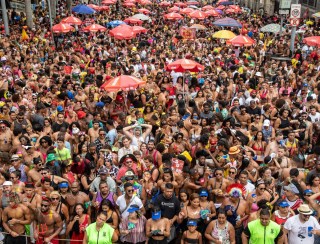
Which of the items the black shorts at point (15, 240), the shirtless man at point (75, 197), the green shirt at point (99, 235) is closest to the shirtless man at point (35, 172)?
the shirtless man at point (75, 197)

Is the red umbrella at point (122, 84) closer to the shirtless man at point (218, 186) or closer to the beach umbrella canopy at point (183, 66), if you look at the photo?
the beach umbrella canopy at point (183, 66)

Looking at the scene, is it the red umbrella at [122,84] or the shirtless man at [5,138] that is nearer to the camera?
the shirtless man at [5,138]

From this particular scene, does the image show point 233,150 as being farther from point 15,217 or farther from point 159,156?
point 15,217

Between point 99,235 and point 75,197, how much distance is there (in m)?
1.12

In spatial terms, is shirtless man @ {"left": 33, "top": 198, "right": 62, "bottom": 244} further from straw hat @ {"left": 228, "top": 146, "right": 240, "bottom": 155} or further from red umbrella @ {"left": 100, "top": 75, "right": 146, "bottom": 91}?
red umbrella @ {"left": 100, "top": 75, "right": 146, "bottom": 91}

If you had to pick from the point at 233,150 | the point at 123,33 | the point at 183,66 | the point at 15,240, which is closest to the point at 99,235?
the point at 15,240

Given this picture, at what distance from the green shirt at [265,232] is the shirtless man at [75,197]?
2.59 m

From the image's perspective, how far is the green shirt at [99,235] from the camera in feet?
20.5

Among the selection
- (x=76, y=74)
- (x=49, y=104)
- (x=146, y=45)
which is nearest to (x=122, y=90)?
(x=49, y=104)

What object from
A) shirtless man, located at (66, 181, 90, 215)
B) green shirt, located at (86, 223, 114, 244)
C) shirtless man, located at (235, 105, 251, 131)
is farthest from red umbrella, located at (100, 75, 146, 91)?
green shirt, located at (86, 223, 114, 244)

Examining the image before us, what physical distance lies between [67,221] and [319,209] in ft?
12.2

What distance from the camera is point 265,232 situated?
6.17m

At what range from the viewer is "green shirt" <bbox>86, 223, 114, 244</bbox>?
20.5ft

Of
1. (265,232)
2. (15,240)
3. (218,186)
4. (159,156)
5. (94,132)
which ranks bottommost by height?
(15,240)
